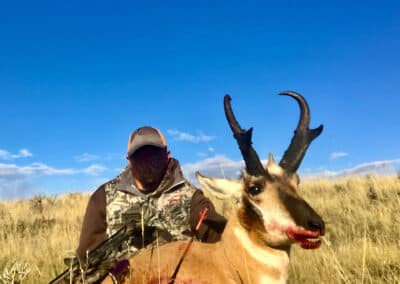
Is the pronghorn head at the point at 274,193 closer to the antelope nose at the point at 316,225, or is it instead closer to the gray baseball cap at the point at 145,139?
the antelope nose at the point at 316,225

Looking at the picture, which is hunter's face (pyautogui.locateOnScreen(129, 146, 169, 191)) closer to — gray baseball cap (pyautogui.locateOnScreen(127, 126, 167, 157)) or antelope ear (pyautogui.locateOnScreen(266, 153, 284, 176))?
gray baseball cap (pyautogui.locateOnScreen(127, 126, 167, 157))

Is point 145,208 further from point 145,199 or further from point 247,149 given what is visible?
point 247,149

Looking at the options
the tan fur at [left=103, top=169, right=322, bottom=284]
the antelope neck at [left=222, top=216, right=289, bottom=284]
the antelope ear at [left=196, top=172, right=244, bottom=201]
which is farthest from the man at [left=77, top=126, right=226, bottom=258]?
the antelope neck at [left=222, top=216, right=289, bottom=284]

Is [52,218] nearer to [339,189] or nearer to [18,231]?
[18,231]

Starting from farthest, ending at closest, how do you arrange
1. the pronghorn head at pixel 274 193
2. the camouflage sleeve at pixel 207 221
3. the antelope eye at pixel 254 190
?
the camouflage sleeve at pixel 207 221 < the antelope eye at pixel 254 190 < the pronghorn head at pixel 274 193

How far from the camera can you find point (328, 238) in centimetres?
845

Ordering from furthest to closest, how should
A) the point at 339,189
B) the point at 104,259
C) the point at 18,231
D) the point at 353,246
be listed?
the point at 339,189, the point at 18,231, the point at 353,246, the point at 104,259

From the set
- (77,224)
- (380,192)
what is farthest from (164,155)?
(380,192)

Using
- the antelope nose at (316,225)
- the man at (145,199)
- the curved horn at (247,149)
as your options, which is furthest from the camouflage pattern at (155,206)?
the antelope nose at (316,225)

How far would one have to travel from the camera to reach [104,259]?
4555mm

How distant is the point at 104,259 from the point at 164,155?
1.93 m

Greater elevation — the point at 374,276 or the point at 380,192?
the point at 380,192

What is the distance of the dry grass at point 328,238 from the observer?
600 cm

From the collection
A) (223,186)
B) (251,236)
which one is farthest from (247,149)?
(251,236)
